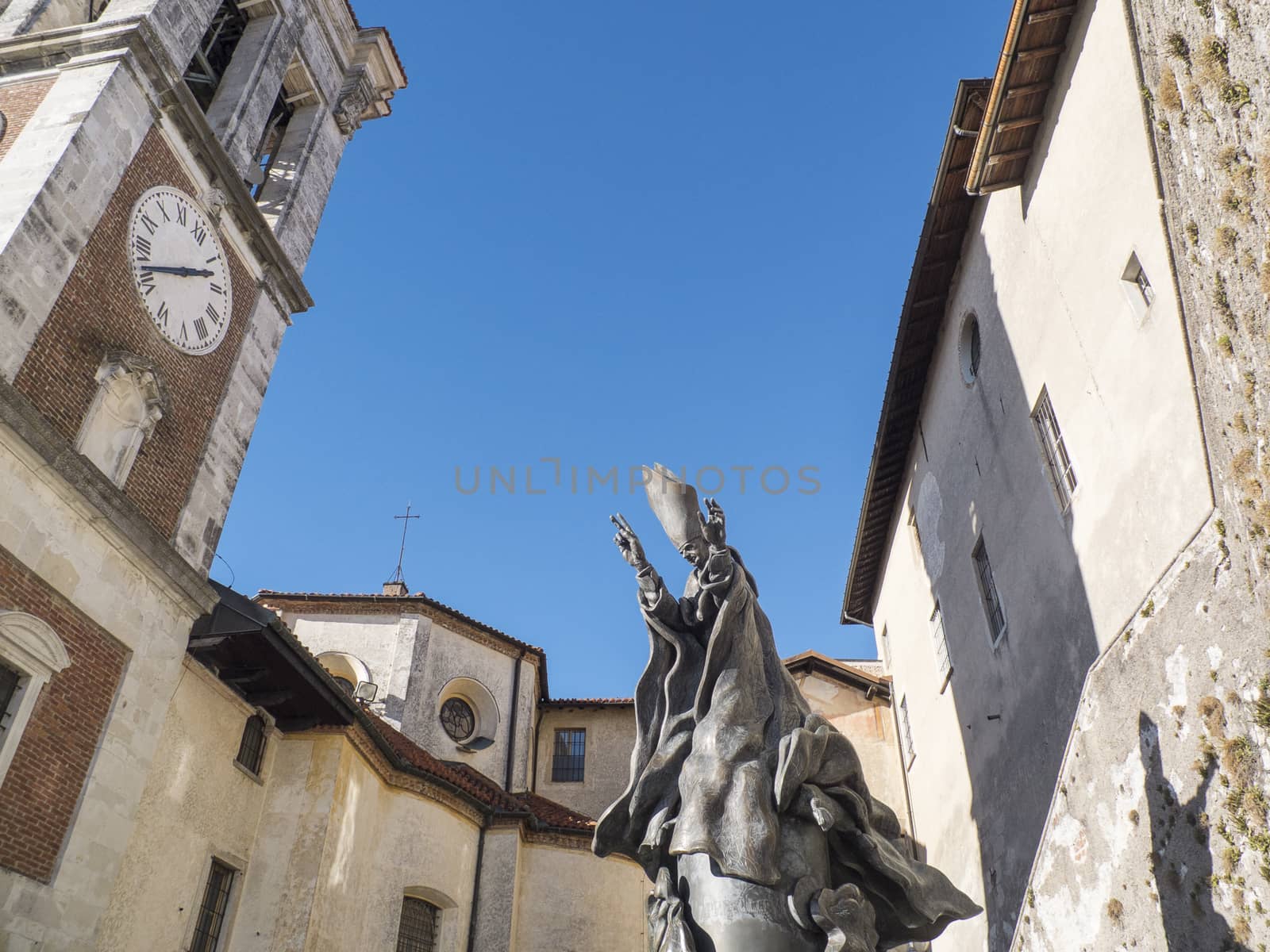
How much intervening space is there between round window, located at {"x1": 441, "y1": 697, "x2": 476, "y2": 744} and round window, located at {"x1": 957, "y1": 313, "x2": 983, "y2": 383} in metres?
15.2

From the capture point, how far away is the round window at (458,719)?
76.1 ft

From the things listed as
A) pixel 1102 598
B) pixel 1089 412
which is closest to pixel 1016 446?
pixel 1089 412

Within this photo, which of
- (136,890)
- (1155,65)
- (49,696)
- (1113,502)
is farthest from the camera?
(136,890)

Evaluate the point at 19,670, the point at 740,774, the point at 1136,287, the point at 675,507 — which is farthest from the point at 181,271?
the point at 1136,287

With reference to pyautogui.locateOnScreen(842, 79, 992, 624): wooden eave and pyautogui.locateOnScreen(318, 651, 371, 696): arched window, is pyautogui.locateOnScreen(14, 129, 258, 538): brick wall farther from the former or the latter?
pyautogui.locateOnScreen(842, 79, 992, 624): wooden eave

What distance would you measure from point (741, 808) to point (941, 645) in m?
11.2

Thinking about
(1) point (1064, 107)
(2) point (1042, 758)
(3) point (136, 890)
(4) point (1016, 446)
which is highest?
(1) point (1064, 107)

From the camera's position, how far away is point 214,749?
13.8m

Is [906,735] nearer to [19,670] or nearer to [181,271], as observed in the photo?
[19,670]

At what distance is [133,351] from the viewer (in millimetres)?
12844

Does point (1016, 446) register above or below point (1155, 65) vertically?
above

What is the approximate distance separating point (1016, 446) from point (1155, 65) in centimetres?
771

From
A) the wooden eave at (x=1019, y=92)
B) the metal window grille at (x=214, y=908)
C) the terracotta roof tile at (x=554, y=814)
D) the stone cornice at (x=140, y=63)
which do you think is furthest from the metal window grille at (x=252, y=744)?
the wooden eave at (x=1019, y=92)

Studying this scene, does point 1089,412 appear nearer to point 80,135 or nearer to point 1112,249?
point 1112,249
